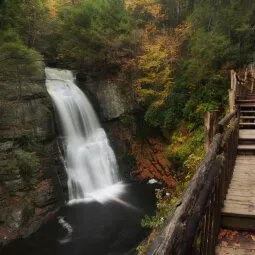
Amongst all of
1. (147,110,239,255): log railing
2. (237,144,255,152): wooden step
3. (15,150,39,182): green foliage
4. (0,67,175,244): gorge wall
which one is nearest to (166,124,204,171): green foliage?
(0,67,175,244): gorge wall

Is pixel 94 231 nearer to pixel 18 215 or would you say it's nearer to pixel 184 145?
pixel 18 215

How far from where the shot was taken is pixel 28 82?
48.6 ft

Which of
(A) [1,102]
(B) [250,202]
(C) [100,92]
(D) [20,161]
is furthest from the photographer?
(C) [100,92]

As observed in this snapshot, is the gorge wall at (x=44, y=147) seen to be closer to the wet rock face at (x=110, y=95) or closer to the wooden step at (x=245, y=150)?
the wet rock face at (x=110, y=95)

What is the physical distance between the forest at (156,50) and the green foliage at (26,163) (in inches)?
112

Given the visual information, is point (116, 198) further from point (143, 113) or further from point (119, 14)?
point (119, 14)

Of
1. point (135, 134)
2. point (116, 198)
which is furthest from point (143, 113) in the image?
point (116, 198)

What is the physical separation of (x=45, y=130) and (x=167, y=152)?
6.77 metres

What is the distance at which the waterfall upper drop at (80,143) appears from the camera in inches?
619

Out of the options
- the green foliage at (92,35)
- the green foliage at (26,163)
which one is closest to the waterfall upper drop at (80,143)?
the green foliage at (92,35)

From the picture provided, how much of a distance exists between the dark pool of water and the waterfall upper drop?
1.89m

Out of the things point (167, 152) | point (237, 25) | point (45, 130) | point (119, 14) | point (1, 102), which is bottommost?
point (167, 152)

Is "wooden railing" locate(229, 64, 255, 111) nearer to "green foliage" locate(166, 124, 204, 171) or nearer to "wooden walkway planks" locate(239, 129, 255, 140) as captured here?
"green foliage" locate(166, 124, 204, 171)

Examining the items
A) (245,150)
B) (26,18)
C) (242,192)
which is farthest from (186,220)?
(26,18)
